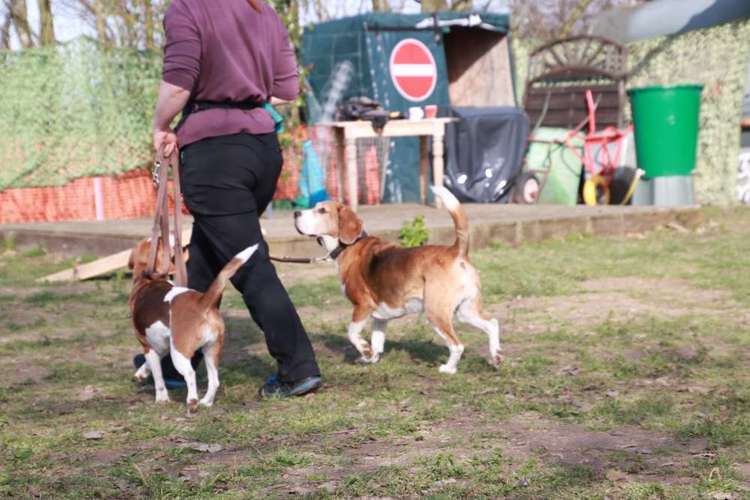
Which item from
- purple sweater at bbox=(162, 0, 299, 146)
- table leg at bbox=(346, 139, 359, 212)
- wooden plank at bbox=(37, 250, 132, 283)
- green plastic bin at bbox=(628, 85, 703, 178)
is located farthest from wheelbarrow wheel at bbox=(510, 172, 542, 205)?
purple sweater at bbox=(162, 0, 299, 146)

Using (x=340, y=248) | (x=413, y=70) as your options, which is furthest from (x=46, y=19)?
(x=340, y=248)

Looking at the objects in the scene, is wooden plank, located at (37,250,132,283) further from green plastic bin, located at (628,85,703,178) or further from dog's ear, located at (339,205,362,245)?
green plastic bin, located at (628,85,703,178)

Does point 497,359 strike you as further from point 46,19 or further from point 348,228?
point 46,19

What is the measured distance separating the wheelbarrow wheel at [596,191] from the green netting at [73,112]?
5.78 m

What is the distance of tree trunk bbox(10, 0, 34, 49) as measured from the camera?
21.6 metres

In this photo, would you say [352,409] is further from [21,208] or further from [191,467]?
[21,208]

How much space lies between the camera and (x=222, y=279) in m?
4.93

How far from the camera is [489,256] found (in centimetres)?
1068

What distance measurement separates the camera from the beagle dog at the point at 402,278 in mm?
5809

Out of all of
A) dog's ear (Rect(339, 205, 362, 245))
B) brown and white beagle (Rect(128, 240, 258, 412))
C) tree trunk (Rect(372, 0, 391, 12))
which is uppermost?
tree trunk (Rect(372, 0, 391, 12))

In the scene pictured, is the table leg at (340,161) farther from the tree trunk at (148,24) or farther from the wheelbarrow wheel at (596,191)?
the wheelbarrow wheel at (596,191)

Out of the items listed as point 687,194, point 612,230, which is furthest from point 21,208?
point 687,194

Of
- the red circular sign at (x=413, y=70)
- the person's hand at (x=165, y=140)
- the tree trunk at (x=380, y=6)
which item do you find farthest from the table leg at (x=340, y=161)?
the tree trunk at (x=380, y=6)

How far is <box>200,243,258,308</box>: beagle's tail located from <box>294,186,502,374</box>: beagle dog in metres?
1.19
